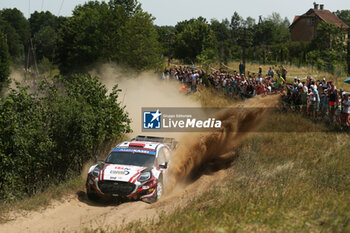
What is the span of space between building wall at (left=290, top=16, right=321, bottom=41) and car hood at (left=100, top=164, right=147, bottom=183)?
8800cm

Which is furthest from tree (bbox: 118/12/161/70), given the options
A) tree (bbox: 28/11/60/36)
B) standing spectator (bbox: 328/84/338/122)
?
tree (bbox: 28/11/60/36)

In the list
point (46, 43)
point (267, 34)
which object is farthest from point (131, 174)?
point (46, 43)

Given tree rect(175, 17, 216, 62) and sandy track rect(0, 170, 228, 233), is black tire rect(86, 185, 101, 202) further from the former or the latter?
tree rect(175, 17, 216, 62)

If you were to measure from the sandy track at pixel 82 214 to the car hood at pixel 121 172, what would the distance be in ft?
2.44

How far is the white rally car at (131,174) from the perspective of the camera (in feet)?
37.2

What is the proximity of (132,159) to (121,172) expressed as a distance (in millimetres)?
845

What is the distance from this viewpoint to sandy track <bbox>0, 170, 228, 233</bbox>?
32.8ft

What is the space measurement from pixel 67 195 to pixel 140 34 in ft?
112

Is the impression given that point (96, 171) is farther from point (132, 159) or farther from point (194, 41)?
point (194, 41)

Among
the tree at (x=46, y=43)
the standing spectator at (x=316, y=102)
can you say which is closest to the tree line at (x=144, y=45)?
the standing spectator at (x=316, y=102)

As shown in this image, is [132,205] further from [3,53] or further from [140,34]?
[3,53]

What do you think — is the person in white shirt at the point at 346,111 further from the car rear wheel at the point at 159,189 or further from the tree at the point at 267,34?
the tree at the point at 267,34

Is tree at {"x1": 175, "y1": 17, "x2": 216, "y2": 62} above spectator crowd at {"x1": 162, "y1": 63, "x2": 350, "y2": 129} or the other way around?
above

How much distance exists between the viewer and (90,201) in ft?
39.9
